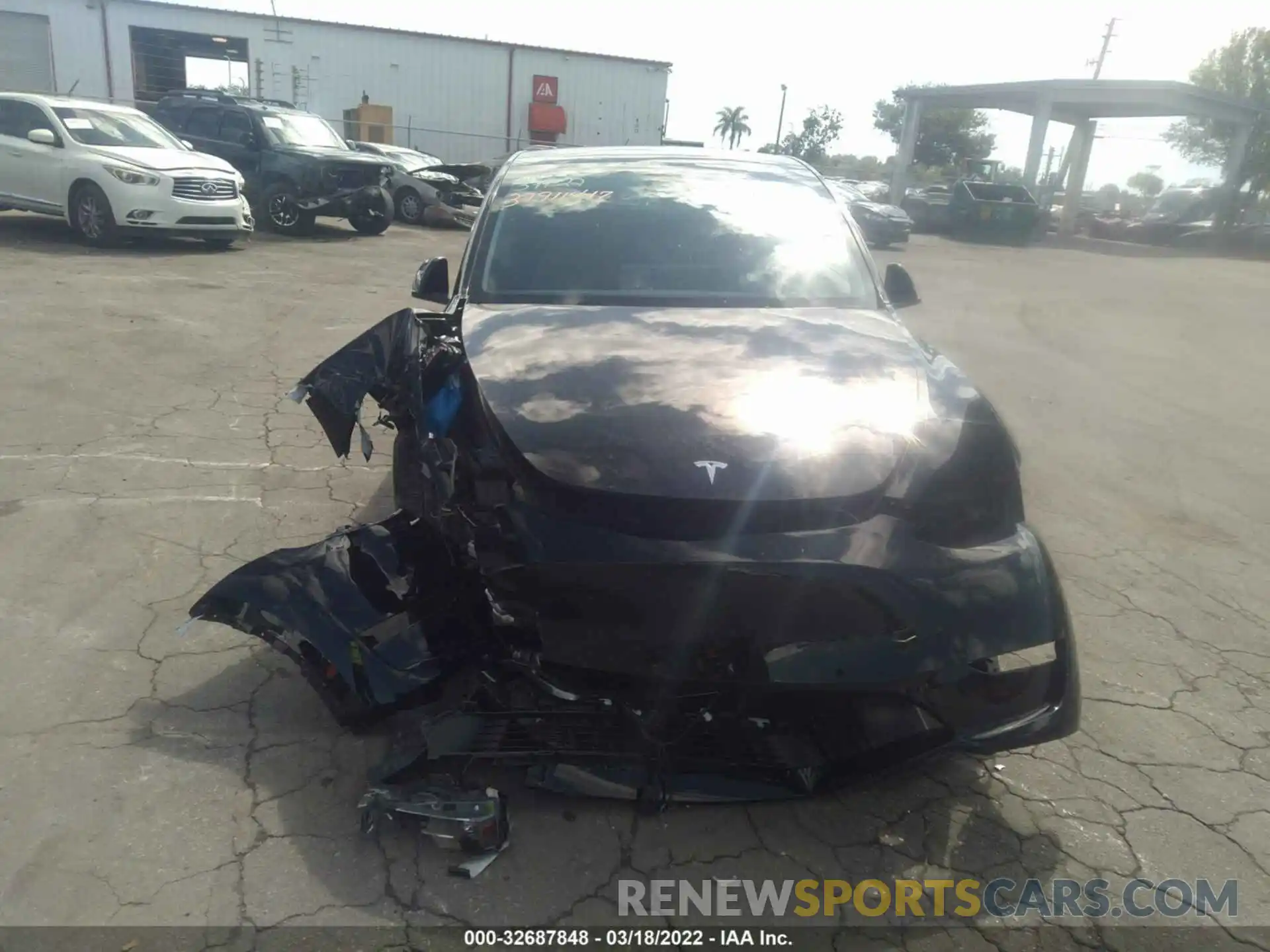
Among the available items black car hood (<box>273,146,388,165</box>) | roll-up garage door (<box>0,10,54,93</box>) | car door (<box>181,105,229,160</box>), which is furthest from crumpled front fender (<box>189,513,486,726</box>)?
roll-up garage door (<box>0,10,54,93</box>)

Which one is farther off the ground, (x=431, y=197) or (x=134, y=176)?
(x=134, y=176)

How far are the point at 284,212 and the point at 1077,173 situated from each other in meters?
27.9

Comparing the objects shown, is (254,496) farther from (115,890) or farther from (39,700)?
(115,890)

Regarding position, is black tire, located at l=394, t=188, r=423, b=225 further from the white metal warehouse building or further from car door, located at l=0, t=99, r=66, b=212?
the white metal warehouse building

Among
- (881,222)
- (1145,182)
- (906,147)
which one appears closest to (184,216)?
(881,222)

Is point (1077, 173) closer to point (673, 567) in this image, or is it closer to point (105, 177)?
point (105, 177)

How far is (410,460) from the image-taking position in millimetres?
3182

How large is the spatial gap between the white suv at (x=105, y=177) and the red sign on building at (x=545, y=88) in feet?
72.2

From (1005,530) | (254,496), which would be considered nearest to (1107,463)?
(1005,530)

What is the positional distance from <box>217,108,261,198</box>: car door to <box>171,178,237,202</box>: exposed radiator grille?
3023mm

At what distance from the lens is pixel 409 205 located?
1791 cm

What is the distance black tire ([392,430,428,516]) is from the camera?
2994 millimetres

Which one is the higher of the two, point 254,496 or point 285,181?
point 285,181

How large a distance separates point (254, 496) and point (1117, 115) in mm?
35828
